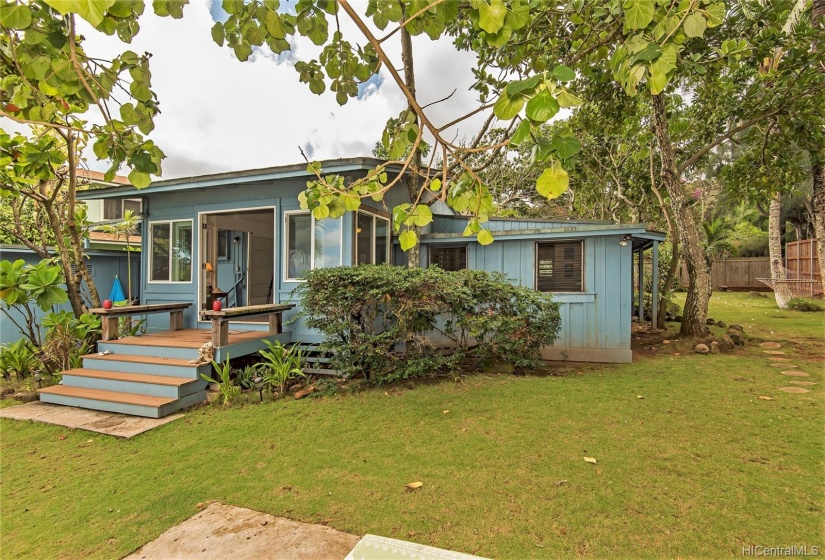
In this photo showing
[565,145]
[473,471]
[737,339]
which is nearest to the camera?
[565,145]

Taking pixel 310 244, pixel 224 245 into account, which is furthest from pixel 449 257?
pixel 224 245

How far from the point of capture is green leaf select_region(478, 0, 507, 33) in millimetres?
1351

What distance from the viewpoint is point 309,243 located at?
6.30 meters

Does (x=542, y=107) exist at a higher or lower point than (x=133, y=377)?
higher

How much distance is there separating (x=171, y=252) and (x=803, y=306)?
17.4 meters

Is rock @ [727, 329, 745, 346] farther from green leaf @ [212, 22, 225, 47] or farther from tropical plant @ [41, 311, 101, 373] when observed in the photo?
tropical plant @ [41, 311, 101, 373]

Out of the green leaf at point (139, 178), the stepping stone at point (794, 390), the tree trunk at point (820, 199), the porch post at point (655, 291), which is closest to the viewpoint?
the green leaf at point (139, 178)

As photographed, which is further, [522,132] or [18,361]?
[18,361]

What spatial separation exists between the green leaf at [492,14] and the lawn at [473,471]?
2428 mm

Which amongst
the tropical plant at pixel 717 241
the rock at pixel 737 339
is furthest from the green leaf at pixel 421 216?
the tropical plant at pixel 717 241

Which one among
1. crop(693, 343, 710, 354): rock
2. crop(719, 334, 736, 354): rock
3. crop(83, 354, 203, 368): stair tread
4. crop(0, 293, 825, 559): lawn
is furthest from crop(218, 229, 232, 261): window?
crop(719, 334, 736, 354): rock

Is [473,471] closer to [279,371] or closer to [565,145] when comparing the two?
[565,145]

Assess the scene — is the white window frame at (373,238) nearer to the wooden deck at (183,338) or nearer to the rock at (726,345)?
the wooden deck at (183,338)

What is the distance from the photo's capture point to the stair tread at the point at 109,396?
14.6 ft
